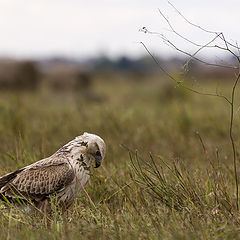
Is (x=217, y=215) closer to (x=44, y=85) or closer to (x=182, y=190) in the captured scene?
(x=182, y=190)

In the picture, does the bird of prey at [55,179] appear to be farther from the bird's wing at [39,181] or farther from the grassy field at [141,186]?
the grassy field at [141,186]

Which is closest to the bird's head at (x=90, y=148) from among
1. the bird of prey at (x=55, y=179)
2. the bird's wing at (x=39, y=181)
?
the bird of prey at (x=55, y=179)

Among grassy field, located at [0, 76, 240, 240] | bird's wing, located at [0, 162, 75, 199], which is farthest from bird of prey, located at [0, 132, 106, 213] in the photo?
grassy field, located at [0, 76, 240, 240]

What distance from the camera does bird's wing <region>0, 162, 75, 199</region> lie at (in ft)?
14.2

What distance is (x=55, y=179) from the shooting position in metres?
4.36

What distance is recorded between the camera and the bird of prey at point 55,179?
4.36 m

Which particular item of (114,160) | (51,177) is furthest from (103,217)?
(114,160)

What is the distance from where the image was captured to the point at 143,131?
351 inches

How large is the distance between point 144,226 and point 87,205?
1178mm

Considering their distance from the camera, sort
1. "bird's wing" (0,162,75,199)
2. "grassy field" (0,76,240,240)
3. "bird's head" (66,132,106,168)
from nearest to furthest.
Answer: "grassy field" (0,76,240,240), "bird's wing" (0,162,75,199), "bird's head" (66,132,106,168)

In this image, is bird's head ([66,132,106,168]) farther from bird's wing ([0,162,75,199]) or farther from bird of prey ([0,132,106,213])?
bird's wing ([0,162,75,199])

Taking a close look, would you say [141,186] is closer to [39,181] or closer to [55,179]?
[55,179]

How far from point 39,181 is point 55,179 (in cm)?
16

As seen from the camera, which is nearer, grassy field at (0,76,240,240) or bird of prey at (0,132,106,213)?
grassy field at (0,76,240,240)
